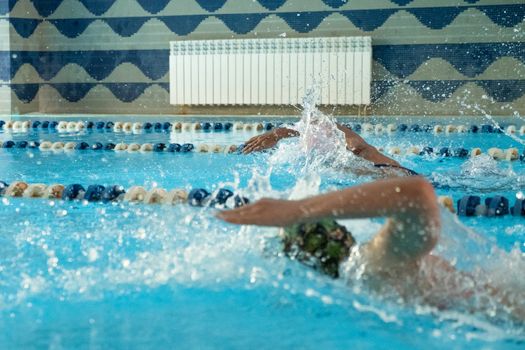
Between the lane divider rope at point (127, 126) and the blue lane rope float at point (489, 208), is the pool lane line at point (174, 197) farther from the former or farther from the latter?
the lane divider rope at point (127, 126)

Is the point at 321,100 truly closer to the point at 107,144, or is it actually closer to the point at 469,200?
the point at 107,144

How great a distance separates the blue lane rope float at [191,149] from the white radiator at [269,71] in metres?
3.00

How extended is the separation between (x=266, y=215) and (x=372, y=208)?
0.24 metres

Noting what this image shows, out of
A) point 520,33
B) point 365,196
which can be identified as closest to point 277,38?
point 520,33

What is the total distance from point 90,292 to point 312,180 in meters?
0.76

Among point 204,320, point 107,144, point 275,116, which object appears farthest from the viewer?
point 275,116

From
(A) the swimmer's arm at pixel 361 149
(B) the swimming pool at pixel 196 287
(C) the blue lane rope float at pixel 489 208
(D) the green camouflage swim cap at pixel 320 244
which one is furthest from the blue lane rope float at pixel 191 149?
(D) the green camouflage swim cap at pixel 320 244

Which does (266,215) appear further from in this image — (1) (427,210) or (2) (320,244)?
(1) (427,210)

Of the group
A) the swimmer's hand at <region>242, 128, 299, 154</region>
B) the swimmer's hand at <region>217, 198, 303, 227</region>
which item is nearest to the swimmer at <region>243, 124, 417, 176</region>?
the swimmer's hand at <region>242, 128, 299, 154</region>

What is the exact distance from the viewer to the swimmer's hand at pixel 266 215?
6.16ft

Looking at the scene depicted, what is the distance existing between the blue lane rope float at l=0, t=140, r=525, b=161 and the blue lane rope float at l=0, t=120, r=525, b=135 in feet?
4.68

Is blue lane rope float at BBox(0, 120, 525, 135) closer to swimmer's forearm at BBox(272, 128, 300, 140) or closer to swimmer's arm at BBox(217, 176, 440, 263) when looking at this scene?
swimmer's forearm at BBox(272, 128, 300, 140)

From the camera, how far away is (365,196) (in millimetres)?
1865

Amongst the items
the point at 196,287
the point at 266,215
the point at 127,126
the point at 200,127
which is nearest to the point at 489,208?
the point at 196,287
